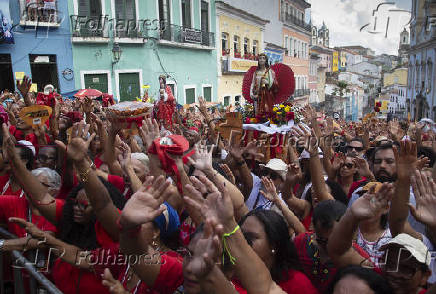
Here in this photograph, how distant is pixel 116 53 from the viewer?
15.0 m

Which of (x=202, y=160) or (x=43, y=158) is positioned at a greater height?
(x=202, y=160)

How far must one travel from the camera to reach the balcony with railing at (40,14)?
489 inches

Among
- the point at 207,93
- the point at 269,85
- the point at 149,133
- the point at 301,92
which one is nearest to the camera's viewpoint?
the point at 149,133

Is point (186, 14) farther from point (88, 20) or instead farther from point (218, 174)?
point (218, 174)

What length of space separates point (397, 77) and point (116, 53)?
4780 cm

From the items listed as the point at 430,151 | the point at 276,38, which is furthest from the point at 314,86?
the point at 430,151

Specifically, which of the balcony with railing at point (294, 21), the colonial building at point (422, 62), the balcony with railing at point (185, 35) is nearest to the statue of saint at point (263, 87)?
the balcony with railing at point (185, 35)

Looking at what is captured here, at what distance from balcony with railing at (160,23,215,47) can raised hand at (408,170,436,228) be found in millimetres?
15715

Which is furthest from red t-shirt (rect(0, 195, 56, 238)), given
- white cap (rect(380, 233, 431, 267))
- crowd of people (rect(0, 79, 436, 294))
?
white cap (rect(380, 233, 431, 267))

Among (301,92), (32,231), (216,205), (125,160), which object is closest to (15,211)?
(32,231)

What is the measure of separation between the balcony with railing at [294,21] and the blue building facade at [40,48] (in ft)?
74.3

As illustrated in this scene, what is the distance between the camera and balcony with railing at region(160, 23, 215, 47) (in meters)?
16.8

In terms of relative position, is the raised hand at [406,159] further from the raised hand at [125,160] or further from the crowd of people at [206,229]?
the raised hand at [125,160]

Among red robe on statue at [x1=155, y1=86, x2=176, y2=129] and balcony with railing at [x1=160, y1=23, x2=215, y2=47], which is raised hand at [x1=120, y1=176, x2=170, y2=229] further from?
balcony with railing at [x1=160, y1=23, x2=215, y2=47]
